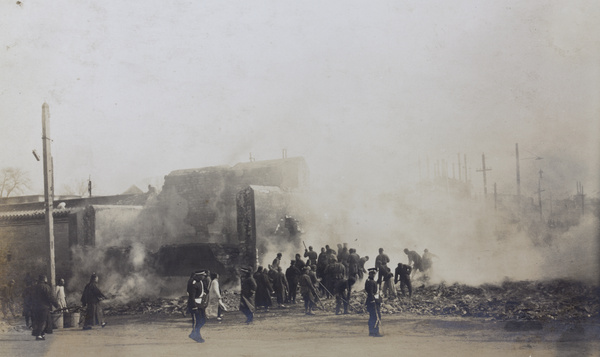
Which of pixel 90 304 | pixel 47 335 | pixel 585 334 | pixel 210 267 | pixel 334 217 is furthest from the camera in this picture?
pixel 334 217

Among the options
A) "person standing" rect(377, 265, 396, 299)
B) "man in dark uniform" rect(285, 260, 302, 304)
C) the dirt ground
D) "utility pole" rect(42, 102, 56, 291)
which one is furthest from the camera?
"man in dark uniform" rect(285, 260, 302, 304)

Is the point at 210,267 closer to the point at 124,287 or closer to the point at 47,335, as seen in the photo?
the point at 124,287

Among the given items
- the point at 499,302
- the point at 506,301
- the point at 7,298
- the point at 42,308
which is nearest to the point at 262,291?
the point at 42,308

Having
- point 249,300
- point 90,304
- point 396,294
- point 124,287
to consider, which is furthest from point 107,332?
point 396,294

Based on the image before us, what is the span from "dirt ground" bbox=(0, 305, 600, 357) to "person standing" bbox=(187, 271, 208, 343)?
0.80 ft

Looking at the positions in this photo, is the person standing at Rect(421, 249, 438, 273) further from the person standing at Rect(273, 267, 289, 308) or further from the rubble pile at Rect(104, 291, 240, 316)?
the rubble pile at Rect(104, 291, 240, 316)

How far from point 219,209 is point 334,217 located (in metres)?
5.51

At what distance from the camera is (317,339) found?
9883 millimetres

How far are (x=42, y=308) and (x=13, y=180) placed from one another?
18.9 feet

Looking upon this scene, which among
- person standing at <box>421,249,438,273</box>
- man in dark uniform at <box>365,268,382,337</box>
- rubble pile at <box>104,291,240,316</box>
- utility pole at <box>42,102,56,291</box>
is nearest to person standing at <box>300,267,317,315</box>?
→ rubble pile at <box>104,291,240,316</box>

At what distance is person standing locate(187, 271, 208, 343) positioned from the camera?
10.4 metres

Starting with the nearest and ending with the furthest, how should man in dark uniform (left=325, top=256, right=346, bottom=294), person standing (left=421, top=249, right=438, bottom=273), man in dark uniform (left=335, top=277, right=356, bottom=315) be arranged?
1. man in dark uniform (left=335, top=277, right=356, bottom=315)
2. man in dark uniform (left=325, top=256, right=346, bottom=294)
3. person standing (left=421, top=249, right=438, bottom=273)

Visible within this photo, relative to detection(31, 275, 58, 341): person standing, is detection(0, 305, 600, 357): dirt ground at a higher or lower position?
lower

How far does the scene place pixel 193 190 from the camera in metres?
22.6
